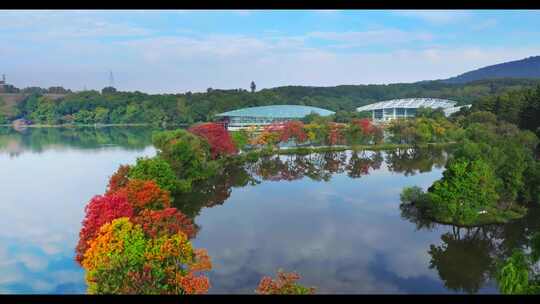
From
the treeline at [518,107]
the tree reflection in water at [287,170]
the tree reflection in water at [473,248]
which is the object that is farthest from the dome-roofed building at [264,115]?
the tree reflection in water at [473,248]

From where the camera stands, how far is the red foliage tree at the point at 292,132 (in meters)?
21.2

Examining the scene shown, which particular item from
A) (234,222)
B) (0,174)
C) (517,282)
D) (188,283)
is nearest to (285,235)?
(234,222)

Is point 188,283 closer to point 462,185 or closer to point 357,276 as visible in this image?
point 357,276

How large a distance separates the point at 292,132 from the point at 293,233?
12.6 metres

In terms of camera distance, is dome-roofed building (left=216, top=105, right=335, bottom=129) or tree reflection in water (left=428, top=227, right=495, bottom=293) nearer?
tree reflection in water (left=428, top=227, right=495, bottom=293)

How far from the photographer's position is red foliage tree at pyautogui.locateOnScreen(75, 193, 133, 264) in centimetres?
654

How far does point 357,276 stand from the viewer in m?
6.88

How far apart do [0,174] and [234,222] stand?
1046 cm

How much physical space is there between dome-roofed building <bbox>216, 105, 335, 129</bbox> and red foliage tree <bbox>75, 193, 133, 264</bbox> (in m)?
26.0

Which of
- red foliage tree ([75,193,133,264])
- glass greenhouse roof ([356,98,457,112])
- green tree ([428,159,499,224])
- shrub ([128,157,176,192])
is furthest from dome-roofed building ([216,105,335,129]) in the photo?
red foliage tree ([75,193,133,264])

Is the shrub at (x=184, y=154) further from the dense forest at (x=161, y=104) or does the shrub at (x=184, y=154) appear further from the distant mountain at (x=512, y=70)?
the distant mountain at (x=512, y=70)

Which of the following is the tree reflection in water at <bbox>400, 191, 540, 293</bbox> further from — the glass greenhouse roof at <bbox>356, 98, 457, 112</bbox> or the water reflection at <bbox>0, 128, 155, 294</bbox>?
the glass greenhouse roof at <bbox>356, 98, 457, 112</bbox>

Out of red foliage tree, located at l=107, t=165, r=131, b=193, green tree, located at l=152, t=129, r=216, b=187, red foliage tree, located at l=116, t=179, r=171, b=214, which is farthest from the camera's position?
green tree, located at l=152, t=129, r=216, b=187

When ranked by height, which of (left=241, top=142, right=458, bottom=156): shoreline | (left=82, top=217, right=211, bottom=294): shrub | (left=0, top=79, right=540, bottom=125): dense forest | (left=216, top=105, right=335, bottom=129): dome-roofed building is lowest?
(left=241, top=142, right=458, bottom=156): shoreline
